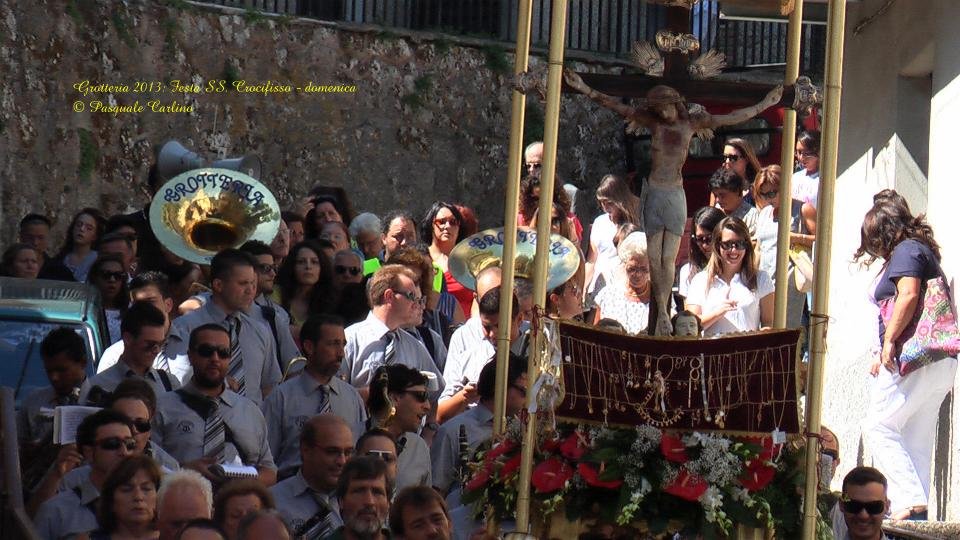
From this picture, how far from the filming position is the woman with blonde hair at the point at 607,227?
49.8ft

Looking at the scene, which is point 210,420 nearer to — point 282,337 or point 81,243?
point 282,337

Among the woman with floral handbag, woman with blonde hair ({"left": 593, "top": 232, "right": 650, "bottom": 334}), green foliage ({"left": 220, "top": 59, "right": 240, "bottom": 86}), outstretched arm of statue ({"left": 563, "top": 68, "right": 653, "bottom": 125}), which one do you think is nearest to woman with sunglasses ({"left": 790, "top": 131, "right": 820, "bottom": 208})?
woman with blonde hair ({"left": 593, "top": 232, "right": 650, "bottom": 334})

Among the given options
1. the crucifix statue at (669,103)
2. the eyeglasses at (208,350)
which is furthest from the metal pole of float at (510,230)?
the eyeglasses at (208,350)

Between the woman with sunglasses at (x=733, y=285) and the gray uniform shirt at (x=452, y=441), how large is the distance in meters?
2.19

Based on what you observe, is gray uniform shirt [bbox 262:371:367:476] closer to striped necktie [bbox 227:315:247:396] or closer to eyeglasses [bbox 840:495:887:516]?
striped necktie [bbox 227:315:247:396]

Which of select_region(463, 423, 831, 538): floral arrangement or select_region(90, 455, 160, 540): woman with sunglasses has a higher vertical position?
select_region(463, 423, 831, 538): floral arrangement

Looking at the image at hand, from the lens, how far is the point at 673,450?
25.7 feet

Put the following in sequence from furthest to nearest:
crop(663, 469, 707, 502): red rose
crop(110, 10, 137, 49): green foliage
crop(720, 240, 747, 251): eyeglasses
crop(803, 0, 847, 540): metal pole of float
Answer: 1. crop(110, 10, 137, 49): green foliage
2. crop(720, 240, 747, 251): eyeglasses
3. crop(803, 0, 847, 540): metal pole of float
4. crop(663, 469, 707, 502): red rose

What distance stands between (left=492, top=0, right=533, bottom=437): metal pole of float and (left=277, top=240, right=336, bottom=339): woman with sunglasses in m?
4.97

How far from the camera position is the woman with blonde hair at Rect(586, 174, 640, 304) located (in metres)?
15.2

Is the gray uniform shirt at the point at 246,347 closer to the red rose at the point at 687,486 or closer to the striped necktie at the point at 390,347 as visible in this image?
the striped necktie at the point at 390,347

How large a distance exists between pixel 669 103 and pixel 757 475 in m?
1.44


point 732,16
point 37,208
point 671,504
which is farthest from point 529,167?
point 671,504

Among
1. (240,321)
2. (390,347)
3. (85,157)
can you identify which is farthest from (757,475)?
(85,157)
